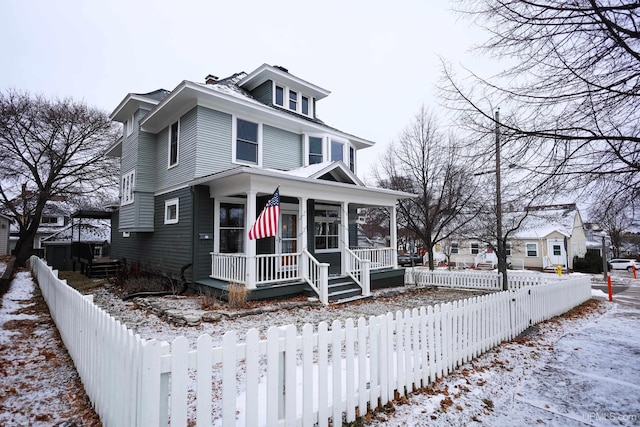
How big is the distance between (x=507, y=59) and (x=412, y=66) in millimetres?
1840

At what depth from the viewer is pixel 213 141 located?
10633 mm

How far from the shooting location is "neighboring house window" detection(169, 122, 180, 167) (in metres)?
11.6

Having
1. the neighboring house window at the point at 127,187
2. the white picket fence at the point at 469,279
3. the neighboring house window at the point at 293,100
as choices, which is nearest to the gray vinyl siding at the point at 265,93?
the neighboring house window at the point at 293,100

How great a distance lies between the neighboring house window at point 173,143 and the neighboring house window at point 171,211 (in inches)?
58.4

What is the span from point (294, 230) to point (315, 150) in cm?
418

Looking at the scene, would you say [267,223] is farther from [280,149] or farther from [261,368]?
[280,149]

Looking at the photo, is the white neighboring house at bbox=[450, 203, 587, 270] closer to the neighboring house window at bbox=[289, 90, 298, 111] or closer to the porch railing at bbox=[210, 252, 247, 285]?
the neighboring house window at bbox=[289, 90, 298, 111]

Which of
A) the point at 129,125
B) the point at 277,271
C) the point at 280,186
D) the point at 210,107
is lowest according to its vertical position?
the point at 277,271

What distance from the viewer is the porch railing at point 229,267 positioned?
8.84 m

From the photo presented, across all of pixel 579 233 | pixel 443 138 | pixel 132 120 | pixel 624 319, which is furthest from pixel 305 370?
pixel 579 233

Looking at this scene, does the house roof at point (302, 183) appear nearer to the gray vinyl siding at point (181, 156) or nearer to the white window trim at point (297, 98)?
the gray vinyl siding at point (181, 156)

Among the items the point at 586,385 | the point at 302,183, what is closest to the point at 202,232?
the point at 302,183

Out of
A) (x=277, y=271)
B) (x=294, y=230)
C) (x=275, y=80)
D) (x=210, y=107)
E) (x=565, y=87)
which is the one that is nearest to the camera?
(x=565, y=87)

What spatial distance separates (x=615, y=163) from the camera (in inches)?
159
